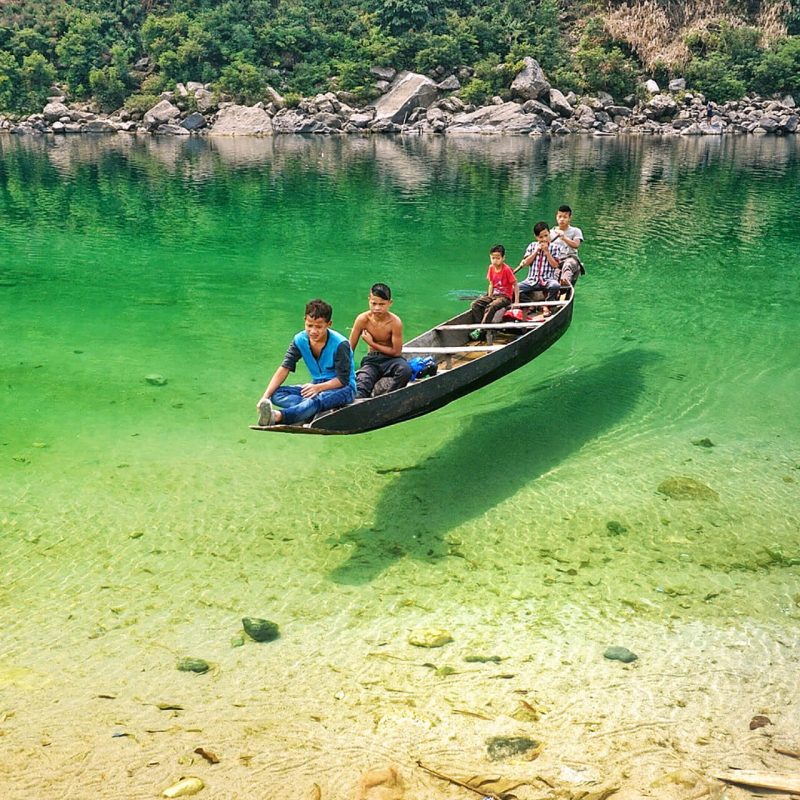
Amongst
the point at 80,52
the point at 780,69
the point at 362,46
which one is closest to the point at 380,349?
the point at 362,46

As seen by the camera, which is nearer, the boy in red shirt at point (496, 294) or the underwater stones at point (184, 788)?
the underwater stones at point (184, 788)

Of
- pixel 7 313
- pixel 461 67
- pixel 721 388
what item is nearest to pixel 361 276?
pixel 7 313

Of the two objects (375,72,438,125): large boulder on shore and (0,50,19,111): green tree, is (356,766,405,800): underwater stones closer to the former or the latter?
(375,72,438,125): large boulder on shore

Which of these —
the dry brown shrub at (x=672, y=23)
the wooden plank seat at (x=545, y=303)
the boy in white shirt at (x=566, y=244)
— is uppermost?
the dry brown shrub at (x=672, y=23)

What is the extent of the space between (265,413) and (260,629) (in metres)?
1.66

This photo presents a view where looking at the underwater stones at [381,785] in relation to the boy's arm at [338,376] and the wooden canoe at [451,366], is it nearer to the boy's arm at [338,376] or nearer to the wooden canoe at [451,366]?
the wooden canoe at [451,366]

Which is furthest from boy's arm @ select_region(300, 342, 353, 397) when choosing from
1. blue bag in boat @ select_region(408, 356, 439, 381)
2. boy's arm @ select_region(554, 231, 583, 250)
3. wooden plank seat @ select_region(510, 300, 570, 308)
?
boy's arm @ select_region(554, 231, 583, 250)

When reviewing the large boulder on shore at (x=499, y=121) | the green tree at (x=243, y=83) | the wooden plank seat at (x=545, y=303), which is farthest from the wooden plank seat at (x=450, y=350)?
the green tree at (x=243, y=83)

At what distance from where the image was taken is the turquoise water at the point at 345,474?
5.74 m

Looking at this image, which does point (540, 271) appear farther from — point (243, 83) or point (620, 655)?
point (243, 83)

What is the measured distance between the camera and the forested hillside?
57.3 meters

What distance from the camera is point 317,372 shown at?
281 inches

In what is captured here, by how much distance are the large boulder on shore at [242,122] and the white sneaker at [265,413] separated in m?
51.7

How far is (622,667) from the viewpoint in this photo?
207 inches
